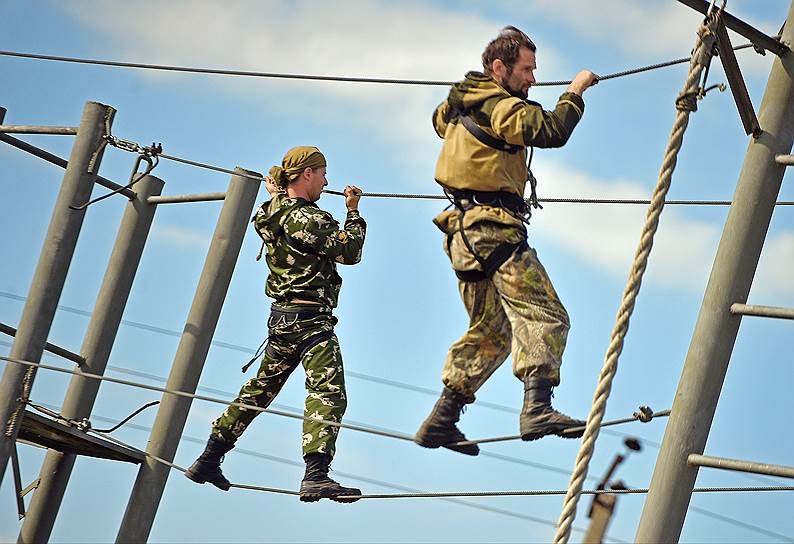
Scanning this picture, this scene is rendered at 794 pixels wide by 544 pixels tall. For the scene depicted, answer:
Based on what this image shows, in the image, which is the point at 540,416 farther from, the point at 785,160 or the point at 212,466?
the point at 212,466

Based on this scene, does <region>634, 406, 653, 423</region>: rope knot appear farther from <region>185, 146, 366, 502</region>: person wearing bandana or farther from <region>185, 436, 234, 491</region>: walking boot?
<region>185, 436, 234, 491</region>: walking boot

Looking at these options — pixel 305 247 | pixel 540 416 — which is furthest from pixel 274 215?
pixel 540 416

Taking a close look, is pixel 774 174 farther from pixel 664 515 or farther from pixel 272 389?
pixel 272 389

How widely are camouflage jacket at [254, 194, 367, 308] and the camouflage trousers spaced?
0.10 metres

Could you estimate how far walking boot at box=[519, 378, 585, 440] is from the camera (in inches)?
206

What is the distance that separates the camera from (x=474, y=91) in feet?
18.4

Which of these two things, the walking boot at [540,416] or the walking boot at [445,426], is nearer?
the walking boot at [540,416]

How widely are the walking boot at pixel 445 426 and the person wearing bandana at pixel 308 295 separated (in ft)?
2.21

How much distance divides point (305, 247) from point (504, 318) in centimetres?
127

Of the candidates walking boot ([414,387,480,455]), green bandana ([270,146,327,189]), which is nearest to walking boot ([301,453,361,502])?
walking boot ([414,387,480,455])

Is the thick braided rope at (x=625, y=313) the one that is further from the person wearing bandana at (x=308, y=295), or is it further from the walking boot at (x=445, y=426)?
the person wearing bandana at (x=308, y=295)

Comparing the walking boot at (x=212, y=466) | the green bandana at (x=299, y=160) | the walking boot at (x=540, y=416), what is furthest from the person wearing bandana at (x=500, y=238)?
the walking boot at (x=212, y=466)

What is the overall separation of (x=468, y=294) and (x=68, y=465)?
4.13m

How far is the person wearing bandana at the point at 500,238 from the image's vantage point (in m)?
5.34
